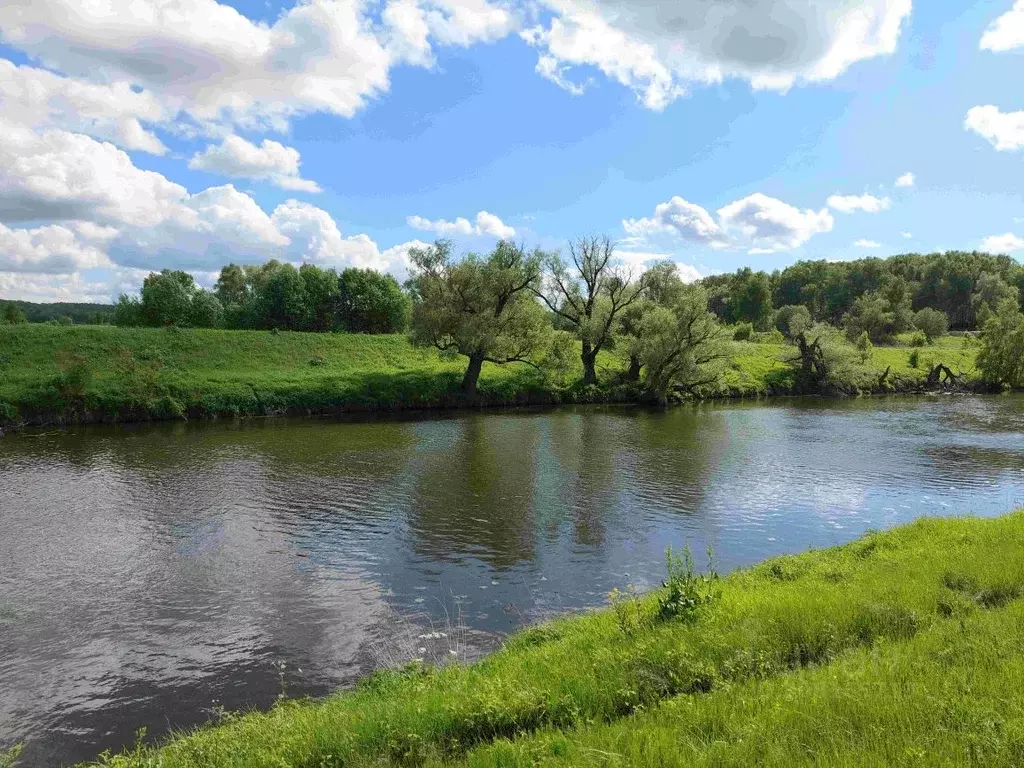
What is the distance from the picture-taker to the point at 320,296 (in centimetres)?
8025

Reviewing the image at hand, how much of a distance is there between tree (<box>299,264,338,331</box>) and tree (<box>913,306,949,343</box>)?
88320 mm

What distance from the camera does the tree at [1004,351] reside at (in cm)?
6425

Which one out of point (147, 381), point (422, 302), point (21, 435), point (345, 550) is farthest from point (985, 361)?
point (21, 435)

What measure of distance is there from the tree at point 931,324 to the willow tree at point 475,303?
77537 millimetres

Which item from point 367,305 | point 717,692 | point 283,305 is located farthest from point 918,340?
point 717,692

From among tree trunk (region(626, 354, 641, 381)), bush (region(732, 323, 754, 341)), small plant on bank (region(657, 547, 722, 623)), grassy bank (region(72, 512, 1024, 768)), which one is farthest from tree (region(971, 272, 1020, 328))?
small plant on bank (region(657, 547, 722, 623))

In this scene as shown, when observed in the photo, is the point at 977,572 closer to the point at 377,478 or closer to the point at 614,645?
the point at 614,645

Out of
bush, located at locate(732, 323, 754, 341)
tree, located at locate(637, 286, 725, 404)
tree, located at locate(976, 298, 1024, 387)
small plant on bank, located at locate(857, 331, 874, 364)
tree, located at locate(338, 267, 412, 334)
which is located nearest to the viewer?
tree, located at locate(637, 286, 725, 404)

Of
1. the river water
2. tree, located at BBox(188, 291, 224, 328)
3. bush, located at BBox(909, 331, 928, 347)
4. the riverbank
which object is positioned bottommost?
the river water

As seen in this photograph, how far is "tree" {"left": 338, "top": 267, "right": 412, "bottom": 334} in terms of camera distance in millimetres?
81938

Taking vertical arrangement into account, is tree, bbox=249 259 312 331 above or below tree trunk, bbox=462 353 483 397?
above

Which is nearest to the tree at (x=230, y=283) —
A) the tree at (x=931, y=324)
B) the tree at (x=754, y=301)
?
the tree at (x=754, y=301)

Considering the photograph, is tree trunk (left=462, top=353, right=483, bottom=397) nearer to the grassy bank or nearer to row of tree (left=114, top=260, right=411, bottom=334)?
row of tree (left=114, top=260, right=411, bottom=334)

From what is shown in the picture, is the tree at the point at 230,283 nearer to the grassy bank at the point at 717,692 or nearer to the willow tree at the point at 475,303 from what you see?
the willow tree at the point at 475,303
